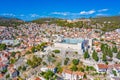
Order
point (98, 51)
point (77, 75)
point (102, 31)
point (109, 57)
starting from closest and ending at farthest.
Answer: point (77, 75), point (109, 57), point (98, 51), point (102, 31)

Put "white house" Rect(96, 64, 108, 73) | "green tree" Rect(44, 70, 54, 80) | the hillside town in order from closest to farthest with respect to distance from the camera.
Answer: "green tree" Rect(44, 70, 54, 80), the hillside town, "white house" Rect(96, 64, 108, 73)

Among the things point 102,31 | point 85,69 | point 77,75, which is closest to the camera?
point 77,75

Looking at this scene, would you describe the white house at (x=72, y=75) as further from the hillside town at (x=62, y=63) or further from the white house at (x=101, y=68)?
the white house at (x=101, y=68)

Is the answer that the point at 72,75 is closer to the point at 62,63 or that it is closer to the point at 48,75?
the point at 48,75

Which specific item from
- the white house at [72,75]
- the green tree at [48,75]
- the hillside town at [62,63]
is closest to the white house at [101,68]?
the hillside town at [62,63]

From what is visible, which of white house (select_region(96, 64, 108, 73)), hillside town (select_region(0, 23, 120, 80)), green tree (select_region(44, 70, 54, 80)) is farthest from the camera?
white house (select_region(96, 64, 108, 73))

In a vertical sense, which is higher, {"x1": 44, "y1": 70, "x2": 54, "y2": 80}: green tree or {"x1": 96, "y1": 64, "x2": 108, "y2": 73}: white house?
{"x1": 96, "y1": 64, "x2": 108, "y2": 73}: white house

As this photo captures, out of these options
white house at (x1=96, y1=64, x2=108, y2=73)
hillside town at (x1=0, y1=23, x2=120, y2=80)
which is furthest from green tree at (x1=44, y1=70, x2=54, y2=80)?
white house at (x1=96, y1=64, x2=108, y2=73)

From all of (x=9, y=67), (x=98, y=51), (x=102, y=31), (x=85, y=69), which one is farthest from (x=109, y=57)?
(x=102, y=31)

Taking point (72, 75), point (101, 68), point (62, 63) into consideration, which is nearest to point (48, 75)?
point (72, 75)

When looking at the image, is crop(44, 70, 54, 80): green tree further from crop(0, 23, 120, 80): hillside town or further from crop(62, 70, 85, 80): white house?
crop(62, 70, 85, 80): white house

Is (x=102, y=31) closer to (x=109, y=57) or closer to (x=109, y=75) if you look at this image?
(x=109, y=57)
